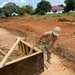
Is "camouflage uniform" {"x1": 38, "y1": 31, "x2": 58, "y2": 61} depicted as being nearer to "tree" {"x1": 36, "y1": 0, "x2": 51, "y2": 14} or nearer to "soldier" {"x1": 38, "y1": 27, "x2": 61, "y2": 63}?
"soldier" {"x1": 38, "y1": 27, "x2": 61, "y2": 63}

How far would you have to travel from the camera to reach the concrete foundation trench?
167 inches

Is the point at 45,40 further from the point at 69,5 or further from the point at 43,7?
the point at 43,7

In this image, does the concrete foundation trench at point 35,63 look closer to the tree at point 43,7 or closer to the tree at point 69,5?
the tree at point 69,5

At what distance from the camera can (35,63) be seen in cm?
479

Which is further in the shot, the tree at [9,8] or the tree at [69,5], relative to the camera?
the tree at [69,5]

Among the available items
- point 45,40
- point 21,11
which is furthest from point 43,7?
point 45,40

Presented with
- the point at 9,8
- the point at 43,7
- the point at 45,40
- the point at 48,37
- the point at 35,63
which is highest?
the point at 9,8

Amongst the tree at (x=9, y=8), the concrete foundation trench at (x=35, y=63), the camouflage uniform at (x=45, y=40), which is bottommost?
the concrete foundation trench at (x=35, y=63)

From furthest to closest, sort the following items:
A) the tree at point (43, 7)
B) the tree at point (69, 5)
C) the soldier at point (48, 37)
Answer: the tree at point (43, 7) < the tree at point (69, 5) < the soldier at point (48, 37)

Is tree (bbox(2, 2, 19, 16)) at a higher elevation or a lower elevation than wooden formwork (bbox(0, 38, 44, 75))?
higher

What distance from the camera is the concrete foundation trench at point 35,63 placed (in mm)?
4238

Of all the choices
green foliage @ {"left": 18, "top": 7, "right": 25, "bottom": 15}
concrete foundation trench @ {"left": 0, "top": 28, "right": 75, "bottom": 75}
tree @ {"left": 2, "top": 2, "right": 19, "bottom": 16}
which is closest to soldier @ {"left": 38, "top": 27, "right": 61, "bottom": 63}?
concrete foundation trench @ {"left": 0, "top": 28, "right": 75, "bottom": 75}

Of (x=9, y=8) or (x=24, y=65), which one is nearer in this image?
(x=24, y=65)

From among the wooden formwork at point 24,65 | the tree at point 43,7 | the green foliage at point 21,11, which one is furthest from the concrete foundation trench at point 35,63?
the tree at point 43,7
